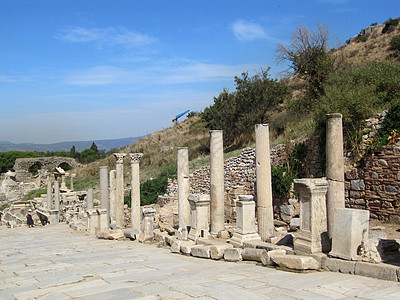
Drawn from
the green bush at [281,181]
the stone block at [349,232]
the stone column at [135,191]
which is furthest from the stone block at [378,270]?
the stone column at [135,191]

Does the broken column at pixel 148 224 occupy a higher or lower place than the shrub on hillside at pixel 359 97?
lower

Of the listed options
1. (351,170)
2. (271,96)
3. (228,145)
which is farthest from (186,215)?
(228,145)

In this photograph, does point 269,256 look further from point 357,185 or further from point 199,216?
point 357,185

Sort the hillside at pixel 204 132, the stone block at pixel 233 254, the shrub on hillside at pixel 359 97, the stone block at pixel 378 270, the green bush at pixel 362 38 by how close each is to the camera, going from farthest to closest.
Answer: the green bush at pixel 362 38 < the hillside at pixel 204 132 < the shrub on hillside at pixel 359 97 < the stone block at pixel 233 254 < the stone block at pixel 378 270

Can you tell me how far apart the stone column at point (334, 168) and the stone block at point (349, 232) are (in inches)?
44.0

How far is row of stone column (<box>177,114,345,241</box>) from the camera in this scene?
8469 mm

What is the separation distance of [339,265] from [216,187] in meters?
5.43

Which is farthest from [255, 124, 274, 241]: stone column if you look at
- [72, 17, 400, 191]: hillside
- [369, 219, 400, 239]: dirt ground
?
[72, 17, 400, 191]: hillside

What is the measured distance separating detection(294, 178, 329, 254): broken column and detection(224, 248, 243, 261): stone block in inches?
52.6

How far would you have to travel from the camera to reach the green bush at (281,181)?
16.3 metres

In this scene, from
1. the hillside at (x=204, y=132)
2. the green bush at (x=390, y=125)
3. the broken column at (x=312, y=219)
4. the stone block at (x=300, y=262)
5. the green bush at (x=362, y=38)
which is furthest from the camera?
the green bush at (x=362, y=38)

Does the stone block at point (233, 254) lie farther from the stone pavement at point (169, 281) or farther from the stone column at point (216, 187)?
the stone column at point (216, 187)

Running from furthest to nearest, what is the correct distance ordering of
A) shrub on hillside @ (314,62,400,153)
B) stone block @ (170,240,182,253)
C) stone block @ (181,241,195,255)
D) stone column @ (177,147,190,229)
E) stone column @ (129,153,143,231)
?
stone column @ (129,153,143,231) < shrub on hillside @ (314,62,400,153) < stone column @ (177,147,190,229) < stone block @ (170,240,182,253) < stone block @ (181,241,195,255)

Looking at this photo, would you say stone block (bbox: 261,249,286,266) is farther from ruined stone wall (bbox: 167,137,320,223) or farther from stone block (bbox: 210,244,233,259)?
ruined stone wall (bbox: 167,137,320,223)
